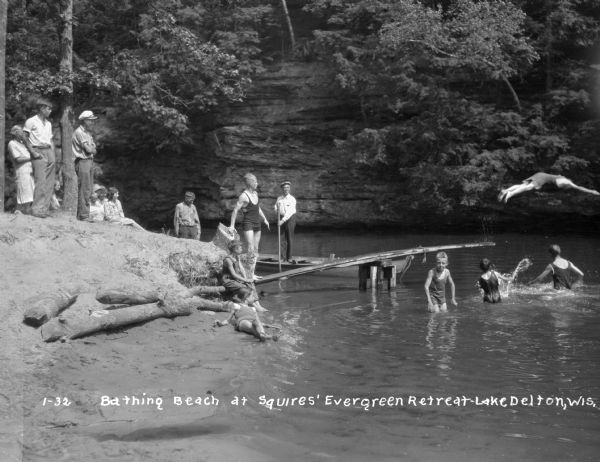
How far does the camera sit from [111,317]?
337 inches

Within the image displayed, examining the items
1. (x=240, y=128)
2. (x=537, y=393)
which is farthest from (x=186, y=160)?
(x=537, y=393)

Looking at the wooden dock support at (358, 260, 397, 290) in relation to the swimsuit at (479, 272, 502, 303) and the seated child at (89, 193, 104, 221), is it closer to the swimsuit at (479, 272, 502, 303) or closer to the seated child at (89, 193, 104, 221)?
the swimsuit at (479, 272, 502, 303)

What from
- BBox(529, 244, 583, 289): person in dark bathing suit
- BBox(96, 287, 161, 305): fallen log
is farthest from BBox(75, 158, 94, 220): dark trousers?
BBox(529, 244, 583, 289): person in dark bathing suit

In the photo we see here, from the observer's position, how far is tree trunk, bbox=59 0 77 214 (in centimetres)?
1706

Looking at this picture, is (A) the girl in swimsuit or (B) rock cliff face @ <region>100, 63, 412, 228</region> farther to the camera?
(B) rock cliff face @ <region>100, 63, 412, 228</region>

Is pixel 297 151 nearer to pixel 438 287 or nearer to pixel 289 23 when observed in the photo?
pixel 289 23

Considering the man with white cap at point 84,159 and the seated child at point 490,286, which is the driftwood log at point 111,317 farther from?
the seated child at point 490,286

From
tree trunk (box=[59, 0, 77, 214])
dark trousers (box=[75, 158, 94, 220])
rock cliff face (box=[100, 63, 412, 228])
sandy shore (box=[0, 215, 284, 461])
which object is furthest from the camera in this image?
rock cliff face (box=[100, 63, 412, 228])

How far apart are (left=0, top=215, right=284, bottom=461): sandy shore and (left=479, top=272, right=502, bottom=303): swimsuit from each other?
5748mm

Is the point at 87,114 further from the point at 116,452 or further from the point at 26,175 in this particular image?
the point at 116,452

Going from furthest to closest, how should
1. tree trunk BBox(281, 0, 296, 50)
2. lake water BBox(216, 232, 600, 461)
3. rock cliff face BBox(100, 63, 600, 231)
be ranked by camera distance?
tree trunk BBox(281, 0, 296, 50) < rock cliff face BBox(100, 63, 600, 231) < lake water BBox(216, 232, 600, 461)

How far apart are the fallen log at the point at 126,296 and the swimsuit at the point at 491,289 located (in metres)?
6.79

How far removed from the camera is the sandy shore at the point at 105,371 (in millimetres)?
5535

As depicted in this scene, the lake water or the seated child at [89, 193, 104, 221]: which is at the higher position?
the seated child at [89, 193, 104, 221]
